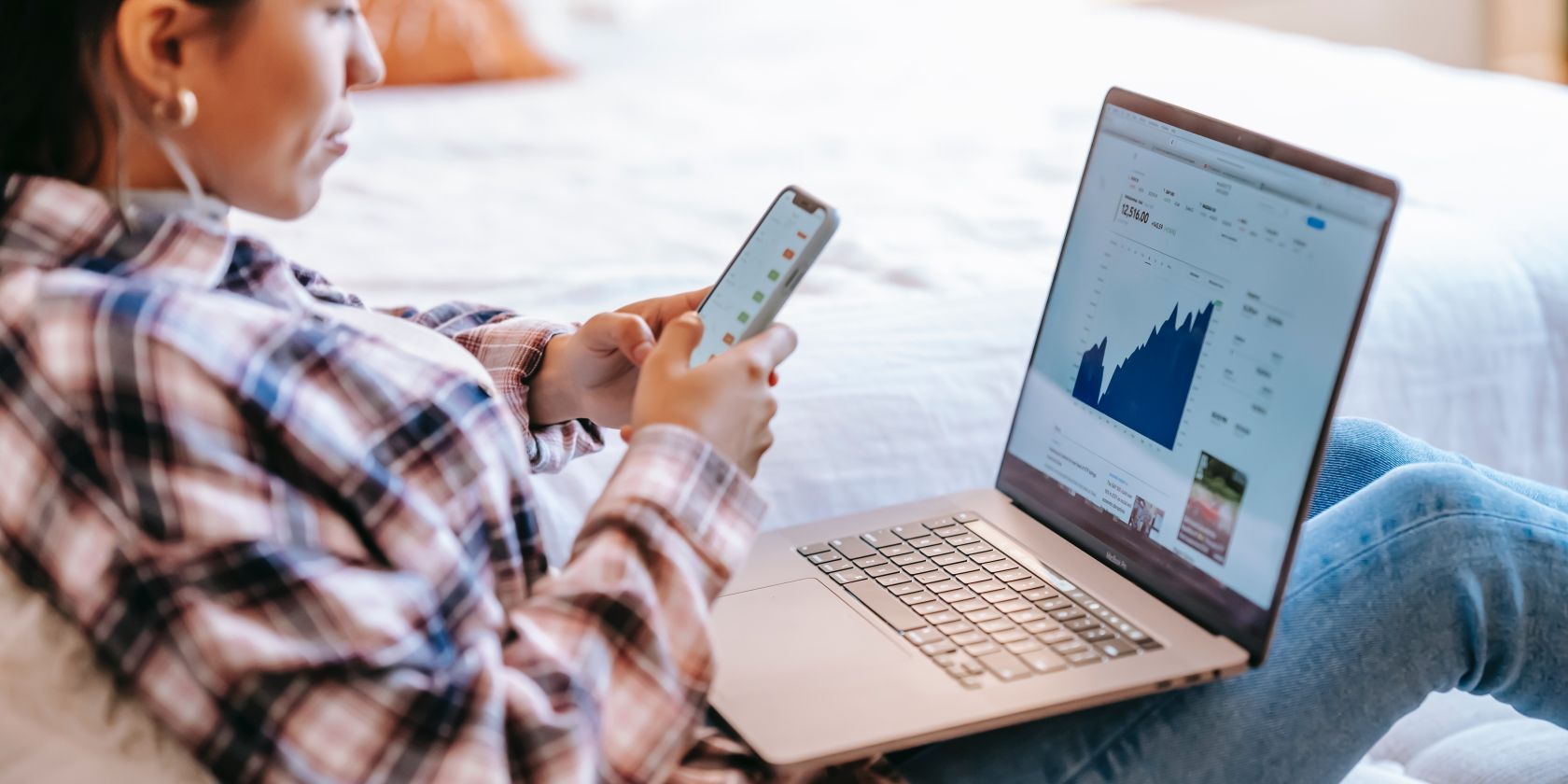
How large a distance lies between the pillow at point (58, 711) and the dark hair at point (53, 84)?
7.7 inches

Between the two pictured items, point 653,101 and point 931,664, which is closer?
point 931,664

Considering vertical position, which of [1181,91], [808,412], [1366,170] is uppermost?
[1366,170]

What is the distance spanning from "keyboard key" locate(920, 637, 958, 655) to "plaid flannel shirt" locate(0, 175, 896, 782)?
141mm

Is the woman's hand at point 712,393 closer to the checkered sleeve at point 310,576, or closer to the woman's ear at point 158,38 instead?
the checkered sleeve at point 310,576

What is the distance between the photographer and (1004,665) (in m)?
0.79

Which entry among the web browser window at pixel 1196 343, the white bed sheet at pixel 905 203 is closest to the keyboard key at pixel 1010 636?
the web browser window at pixel 1196 343

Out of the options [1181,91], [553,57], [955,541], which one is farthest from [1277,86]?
[955,541]

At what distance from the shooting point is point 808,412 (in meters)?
1.19

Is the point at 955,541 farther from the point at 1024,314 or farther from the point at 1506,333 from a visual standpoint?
the point at 1506,333

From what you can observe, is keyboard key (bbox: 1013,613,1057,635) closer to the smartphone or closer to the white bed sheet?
the smartphone

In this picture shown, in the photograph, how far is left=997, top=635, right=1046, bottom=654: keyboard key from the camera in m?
0.80

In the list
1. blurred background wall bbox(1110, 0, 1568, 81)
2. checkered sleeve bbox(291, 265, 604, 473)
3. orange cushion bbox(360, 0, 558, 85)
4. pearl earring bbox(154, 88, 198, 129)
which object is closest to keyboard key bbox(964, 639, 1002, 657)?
checkered sleeve bbox(291, 265, 604, 473)

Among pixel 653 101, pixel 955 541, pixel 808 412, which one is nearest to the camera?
pixel 955 541

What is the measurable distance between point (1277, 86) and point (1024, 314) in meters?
0.92
